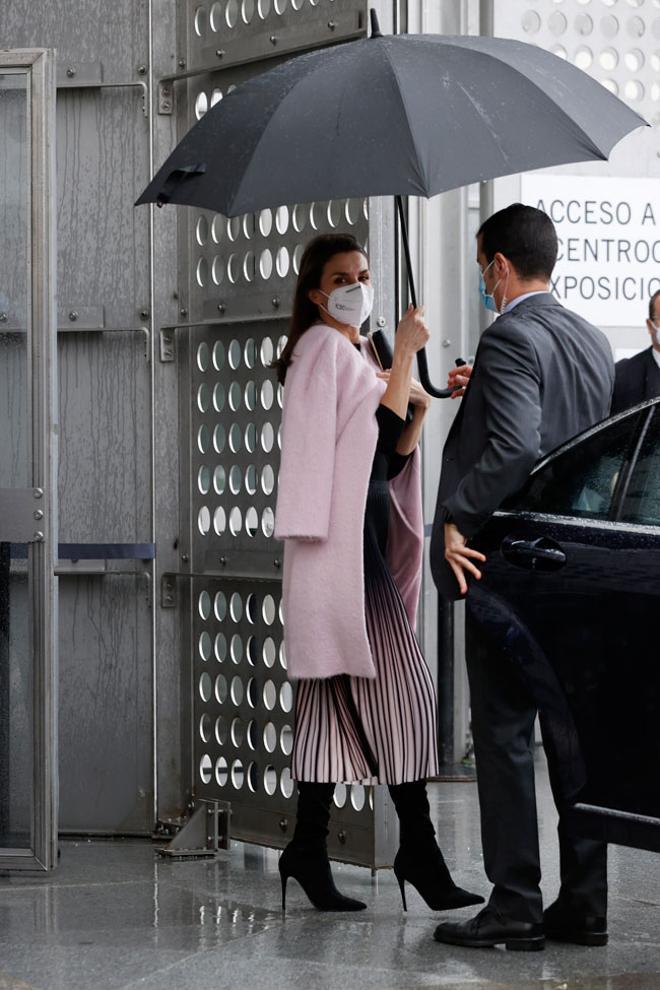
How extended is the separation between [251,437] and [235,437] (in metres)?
0.10

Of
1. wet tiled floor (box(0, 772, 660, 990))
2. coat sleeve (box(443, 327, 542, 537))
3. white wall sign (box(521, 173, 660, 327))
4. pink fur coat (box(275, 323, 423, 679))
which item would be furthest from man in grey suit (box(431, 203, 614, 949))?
white wall sign (box(521, 173, 660, 327))

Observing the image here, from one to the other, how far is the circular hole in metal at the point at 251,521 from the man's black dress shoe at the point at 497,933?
1846 mm

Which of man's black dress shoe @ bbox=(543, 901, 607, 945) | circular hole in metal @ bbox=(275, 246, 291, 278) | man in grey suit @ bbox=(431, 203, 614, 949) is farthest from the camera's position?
circular hole in metal @ bbox=(275, 246, 291, 278)

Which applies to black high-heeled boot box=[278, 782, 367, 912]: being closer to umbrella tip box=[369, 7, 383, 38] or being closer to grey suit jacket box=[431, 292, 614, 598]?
grey suit jacket box=[431, 292, 614, 598]

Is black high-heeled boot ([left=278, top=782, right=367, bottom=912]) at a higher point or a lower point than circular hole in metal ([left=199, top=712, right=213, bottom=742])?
lower

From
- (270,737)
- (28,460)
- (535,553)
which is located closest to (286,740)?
(270,737)

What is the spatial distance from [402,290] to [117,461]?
4.38ft

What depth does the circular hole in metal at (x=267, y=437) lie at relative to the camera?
6355 millimetres

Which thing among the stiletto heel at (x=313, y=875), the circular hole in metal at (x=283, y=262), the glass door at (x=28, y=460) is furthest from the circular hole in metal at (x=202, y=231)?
the stiletto heel at (x=313, y=875)

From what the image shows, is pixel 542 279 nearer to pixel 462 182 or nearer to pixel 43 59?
pixel 462 182

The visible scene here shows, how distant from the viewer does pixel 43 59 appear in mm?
6078

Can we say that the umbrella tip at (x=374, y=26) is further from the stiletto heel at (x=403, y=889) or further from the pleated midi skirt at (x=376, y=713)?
the stiletto heel at (x=403, y=889)

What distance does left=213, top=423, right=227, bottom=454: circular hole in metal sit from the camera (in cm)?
657

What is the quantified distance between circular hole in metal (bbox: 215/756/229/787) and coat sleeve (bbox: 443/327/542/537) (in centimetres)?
201
